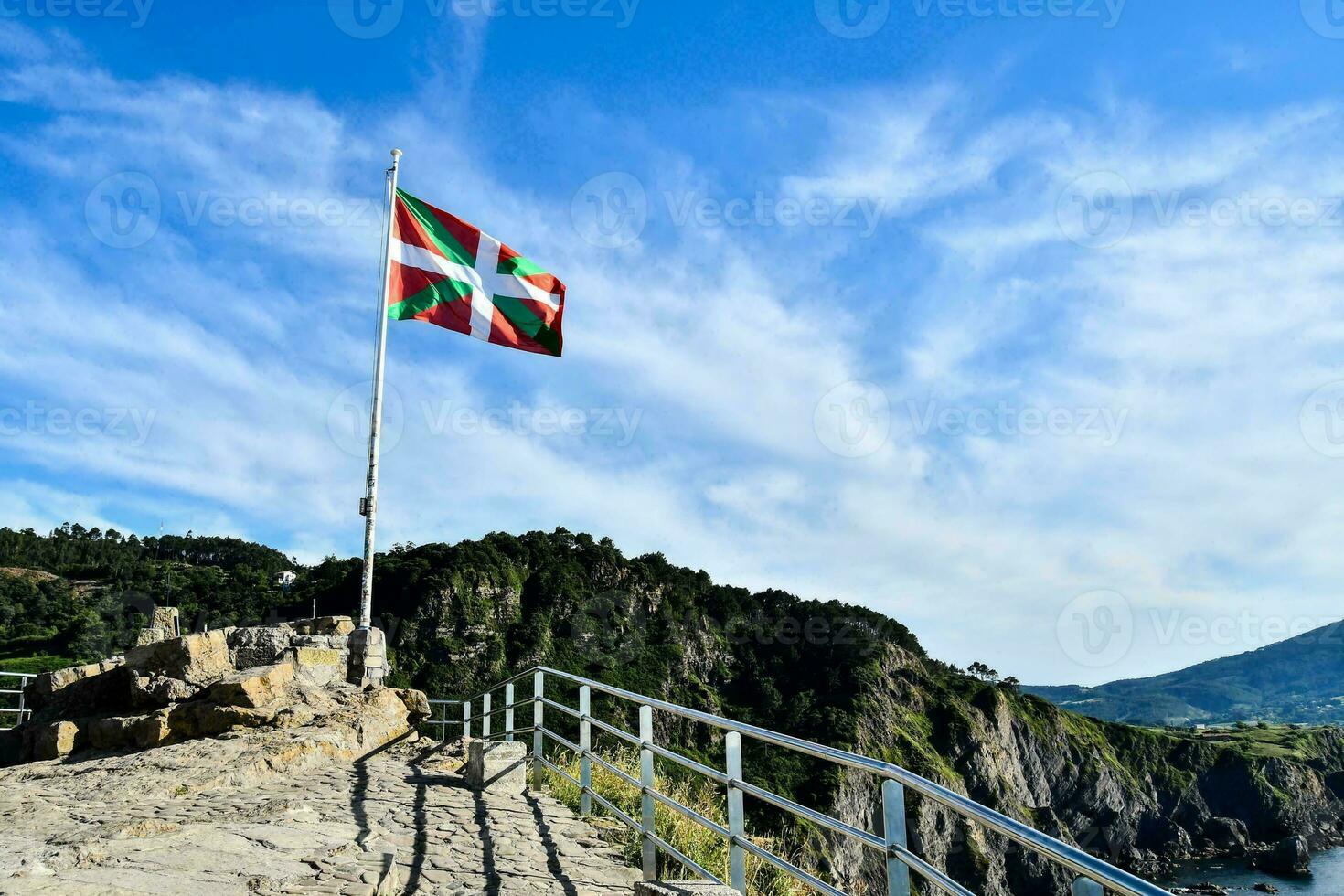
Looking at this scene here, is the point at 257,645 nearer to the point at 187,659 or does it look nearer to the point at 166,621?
the point at 187,659

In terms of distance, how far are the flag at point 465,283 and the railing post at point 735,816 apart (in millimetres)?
10607

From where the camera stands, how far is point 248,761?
8672 mm

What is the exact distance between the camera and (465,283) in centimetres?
1424

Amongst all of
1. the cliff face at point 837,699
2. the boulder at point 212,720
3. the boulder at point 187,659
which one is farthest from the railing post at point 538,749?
the cliff face at point 837,699

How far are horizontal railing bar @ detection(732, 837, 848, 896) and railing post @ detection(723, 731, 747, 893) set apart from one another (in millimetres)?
71

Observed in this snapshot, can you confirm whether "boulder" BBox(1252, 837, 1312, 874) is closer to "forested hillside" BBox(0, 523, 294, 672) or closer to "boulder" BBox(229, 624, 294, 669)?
"forested hillside" BBox(0, 523, 294, 672)

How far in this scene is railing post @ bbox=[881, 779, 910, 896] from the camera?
3.08 metres

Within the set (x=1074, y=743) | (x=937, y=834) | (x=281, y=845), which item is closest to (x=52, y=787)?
(x=281, y=845)

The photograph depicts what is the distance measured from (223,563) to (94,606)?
24575mm

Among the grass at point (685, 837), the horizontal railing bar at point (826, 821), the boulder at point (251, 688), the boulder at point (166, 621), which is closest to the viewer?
the horizontal railing bar at point (826, 821)

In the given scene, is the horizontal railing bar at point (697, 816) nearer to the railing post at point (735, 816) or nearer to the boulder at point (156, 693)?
the railing post at point (735, 816)

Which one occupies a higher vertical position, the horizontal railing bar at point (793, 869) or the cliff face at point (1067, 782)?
the horizontal railing bar at point (793, 869)

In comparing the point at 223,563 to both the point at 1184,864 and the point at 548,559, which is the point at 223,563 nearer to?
the point at 548,559

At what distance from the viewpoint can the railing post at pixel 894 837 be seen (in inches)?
121
